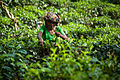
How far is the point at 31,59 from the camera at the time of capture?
3168mm

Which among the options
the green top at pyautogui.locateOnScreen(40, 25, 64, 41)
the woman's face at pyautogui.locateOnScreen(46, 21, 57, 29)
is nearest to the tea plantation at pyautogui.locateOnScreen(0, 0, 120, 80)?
the green top at pyautogui.locateOnScreen(40, 25, 64, 41)

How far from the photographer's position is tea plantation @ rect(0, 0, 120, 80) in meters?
1.79

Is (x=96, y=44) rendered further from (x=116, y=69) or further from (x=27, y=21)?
(x=27, y=21)

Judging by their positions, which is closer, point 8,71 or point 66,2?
point 8,71

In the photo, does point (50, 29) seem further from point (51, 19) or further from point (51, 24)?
point (51, 19)

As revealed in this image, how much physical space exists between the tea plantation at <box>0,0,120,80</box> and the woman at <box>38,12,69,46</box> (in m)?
0.16

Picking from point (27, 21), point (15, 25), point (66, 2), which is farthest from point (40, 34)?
point (66, 2)

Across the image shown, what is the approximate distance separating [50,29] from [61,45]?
0.94 meters

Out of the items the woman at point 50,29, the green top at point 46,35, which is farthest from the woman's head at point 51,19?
the green top at point 46,35

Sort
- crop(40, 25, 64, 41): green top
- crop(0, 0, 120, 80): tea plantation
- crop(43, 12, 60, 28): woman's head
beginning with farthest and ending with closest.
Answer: crop(40, 25, 64, 41): green top
crop(43, 12, 60, 28): woman's head
crop(0, 0, 120, 80): tea plantation

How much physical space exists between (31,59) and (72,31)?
2.03 metres

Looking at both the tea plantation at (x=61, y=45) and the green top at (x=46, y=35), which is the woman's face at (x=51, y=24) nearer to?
the green top at (x=46, y=35)

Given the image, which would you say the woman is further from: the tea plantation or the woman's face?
the tea plantation

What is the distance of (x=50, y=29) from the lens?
3045 millimetres
